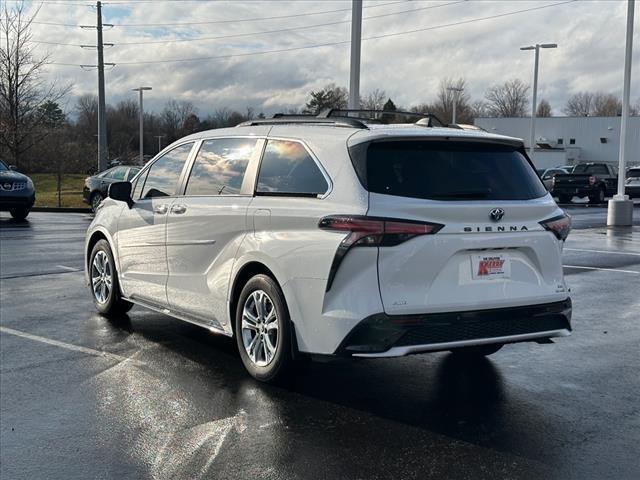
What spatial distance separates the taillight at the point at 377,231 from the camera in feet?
14.5

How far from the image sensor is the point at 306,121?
5.62 meters

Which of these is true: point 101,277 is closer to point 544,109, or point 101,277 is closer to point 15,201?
point 15,201

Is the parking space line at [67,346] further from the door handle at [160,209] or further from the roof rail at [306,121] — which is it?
the roof rail at [306,121]

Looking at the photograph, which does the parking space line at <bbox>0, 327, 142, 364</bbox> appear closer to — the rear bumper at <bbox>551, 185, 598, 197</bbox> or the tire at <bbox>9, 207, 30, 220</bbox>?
the tire at <bbox>9, 207, 30, 220</bbox>

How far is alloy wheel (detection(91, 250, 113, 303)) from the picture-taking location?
7.51 m

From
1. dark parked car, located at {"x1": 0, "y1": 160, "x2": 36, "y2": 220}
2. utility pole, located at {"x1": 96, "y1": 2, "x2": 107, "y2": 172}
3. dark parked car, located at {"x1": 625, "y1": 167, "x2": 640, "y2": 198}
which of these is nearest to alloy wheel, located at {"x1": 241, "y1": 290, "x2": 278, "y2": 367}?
dark parked car, located at {"x1": 0, "y1": 160, "x2": 36, "y2": 220}

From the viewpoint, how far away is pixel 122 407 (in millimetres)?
4867

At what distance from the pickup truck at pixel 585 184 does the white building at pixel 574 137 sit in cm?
3555

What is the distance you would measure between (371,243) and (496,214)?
886mm

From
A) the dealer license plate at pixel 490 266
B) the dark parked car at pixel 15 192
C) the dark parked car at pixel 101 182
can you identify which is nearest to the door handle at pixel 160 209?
the dealer license plate at pixel 490 266

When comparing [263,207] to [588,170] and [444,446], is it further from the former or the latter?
[588,170]

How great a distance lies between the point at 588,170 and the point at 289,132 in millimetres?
32917

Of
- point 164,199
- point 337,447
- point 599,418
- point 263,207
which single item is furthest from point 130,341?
point 599,418

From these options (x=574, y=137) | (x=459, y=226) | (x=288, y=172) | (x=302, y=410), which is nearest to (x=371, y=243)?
(x=459, y=226)
